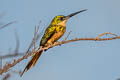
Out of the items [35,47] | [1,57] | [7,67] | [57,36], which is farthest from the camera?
[57,36]

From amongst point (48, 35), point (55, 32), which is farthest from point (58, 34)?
point (48, 35)

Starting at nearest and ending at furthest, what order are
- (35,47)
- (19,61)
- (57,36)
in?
(19,61) < (35,47) < (57,36)

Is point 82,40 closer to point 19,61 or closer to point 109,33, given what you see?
point 109,33

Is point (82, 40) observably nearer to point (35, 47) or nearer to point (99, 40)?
point (99, 40)

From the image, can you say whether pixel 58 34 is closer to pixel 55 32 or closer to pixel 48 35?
pixel 55 32

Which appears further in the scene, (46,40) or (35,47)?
(46,40)

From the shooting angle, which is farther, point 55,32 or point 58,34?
point 55,32

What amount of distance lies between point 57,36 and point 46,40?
25cm

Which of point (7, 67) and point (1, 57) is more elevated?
point (1, 57)

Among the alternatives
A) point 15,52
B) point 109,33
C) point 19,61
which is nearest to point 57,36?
point 109,33

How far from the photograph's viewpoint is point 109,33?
2184mm

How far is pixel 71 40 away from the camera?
2.10 metres

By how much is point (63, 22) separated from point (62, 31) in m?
0.28

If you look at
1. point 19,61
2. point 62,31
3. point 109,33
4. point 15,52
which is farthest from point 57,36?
point 15,52
